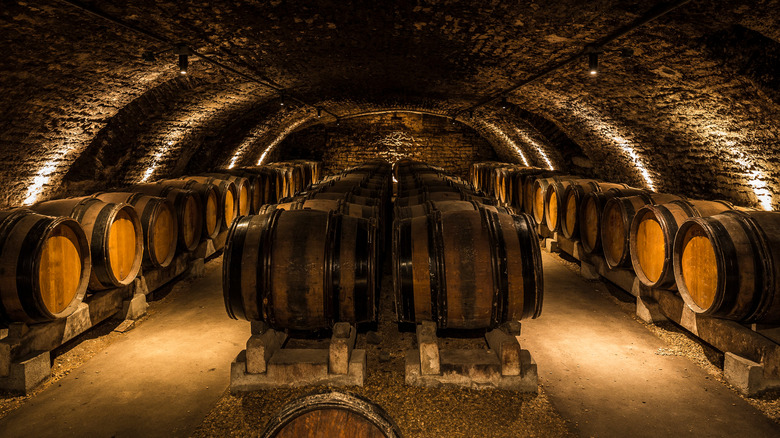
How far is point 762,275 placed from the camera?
2.85m

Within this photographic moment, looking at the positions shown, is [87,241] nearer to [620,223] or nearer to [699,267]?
[699,267]

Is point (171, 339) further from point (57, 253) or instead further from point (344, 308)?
point (344, 308)

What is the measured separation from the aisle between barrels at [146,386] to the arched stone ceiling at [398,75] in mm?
2567

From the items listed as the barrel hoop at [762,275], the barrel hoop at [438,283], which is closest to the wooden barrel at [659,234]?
the barrel hoop at [762,275]

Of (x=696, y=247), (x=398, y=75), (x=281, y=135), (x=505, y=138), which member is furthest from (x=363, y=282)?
(x=281, y=135)

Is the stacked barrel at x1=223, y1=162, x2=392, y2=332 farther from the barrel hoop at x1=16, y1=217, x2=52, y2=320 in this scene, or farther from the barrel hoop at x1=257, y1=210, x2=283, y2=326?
the barrel hoop at x1=16, y1=217, x2=52, y2=320

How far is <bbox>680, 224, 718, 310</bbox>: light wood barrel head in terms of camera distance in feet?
10.2

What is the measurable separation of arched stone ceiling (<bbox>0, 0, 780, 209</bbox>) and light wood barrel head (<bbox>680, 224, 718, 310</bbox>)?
157 centimetres

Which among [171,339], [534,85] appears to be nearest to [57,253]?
[171,339]

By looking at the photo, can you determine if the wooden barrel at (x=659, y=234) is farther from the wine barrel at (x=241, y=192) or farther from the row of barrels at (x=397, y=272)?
the wine barrel at (x=241, y=192)

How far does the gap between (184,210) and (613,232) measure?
4.71m

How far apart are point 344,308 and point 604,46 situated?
11.7 ft

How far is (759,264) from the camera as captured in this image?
287cm

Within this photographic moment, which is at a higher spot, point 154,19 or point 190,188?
point 154,19
